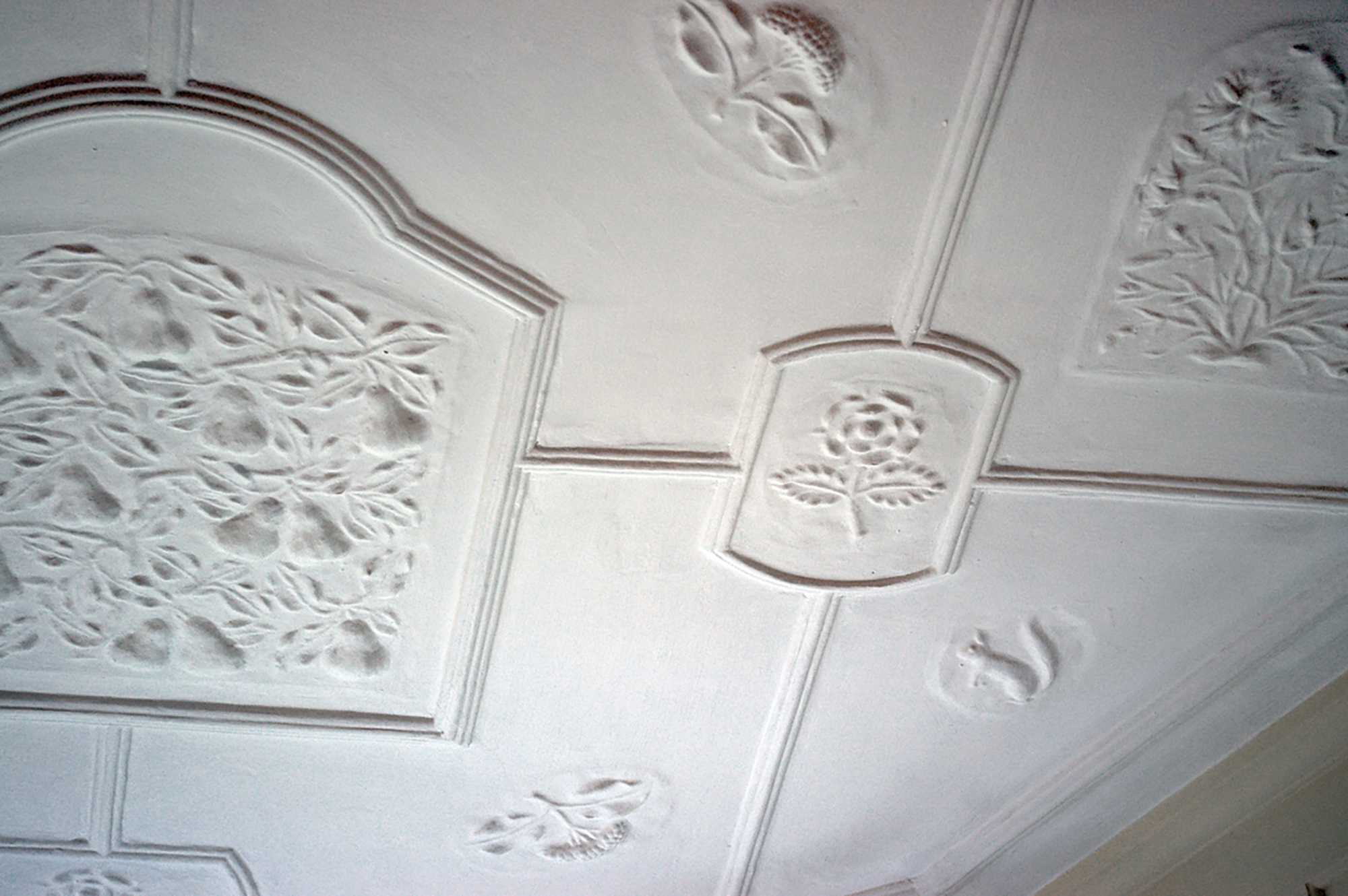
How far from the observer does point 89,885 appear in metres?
2.43

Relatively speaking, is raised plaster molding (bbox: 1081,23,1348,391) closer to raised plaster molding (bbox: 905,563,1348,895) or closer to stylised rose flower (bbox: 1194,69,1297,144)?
stylised rose flower (bbox: 1194,69,1297,144)

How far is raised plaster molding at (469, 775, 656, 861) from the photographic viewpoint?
249 centimetres

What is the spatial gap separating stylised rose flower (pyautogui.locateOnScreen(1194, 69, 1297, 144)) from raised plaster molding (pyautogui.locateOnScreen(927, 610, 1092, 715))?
1.05 metres

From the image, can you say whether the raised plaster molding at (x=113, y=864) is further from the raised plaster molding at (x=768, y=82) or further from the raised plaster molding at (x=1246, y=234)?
the raised plaster molding at (x=1246, y=234)

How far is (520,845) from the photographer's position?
8.43 feet

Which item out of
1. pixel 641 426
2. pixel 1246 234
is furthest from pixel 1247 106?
pixel 641 426

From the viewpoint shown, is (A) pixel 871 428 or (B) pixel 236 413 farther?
(A) pixel 871 428

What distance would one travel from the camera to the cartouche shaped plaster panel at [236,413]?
1612 millimetres

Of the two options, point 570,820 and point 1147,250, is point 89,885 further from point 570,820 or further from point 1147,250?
point 1147,250

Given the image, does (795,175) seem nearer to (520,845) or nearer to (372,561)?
(372,561)

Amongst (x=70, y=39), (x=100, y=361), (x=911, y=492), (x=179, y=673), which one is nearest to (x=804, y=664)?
(x=911, y=492)

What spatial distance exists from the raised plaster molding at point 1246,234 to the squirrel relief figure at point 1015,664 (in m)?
0.68

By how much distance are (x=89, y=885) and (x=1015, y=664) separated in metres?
2.05

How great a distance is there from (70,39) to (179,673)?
3.87ft
